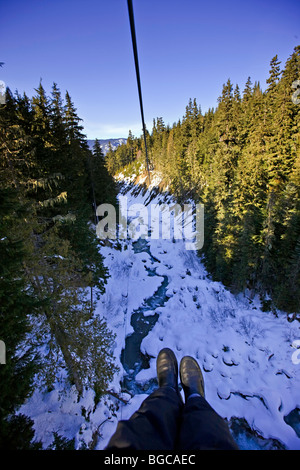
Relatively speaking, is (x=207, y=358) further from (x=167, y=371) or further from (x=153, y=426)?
(x=153, y=426)

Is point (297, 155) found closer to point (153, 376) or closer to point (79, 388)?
point (153, 376)

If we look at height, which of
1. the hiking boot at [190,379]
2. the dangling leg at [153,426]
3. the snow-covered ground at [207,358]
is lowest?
the snow-covered ground at [207,358]

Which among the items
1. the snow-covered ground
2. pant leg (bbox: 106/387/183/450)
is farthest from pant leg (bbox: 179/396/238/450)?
the snow-covered ground

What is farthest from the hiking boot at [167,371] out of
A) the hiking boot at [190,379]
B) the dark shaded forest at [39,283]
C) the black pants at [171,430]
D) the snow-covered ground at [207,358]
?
the snow-covered ground at [207,358]

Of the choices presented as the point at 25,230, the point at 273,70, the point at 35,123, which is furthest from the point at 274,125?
the point at 25,230

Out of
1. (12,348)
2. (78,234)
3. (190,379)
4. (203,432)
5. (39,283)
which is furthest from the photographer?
(78,234)

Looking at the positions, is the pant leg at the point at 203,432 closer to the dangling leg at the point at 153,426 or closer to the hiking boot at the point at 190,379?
the dangling leg at the point at 153,426

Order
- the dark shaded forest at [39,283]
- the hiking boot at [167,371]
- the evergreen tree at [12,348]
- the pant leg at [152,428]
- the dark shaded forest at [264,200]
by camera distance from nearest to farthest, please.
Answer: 1. the pant leg at [152,428]
2. the evergreen tree at [12,348]
3. the dark shaded forest at [39,283]
4. the hiking boot at [167,371]
5. the dark shaded forest at [264,200]

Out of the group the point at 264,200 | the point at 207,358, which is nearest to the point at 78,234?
the point at 207,358

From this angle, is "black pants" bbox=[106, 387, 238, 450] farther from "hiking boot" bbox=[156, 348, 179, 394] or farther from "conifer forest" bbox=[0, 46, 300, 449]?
"conifer forest" bbox=[0, 46, 300, 449]
